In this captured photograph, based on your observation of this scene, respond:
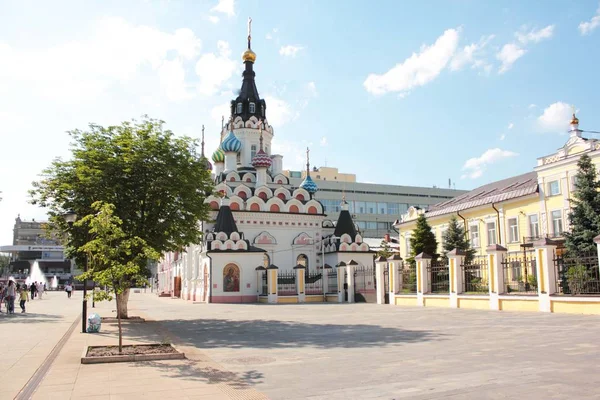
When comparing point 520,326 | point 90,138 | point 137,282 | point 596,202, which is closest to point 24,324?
point 90,138

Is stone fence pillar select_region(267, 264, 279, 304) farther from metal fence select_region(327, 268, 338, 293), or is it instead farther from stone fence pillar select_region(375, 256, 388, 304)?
stone fence pillar select_region(375, 256, 388, 304)

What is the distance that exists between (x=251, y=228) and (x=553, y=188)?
22.6 metres

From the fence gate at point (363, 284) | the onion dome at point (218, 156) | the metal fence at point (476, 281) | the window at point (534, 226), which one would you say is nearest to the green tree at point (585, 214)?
the metal fence at point (476, 281)

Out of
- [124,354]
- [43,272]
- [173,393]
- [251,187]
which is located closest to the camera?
[173,393]

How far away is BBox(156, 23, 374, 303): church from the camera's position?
119ft

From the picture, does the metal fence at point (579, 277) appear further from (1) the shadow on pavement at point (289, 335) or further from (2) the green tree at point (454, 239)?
(2) the green tree at point (454, 239)

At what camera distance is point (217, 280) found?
35.8 m

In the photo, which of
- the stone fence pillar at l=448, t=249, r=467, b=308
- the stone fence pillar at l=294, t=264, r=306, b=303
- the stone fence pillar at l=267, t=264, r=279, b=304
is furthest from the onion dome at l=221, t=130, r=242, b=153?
the stone fence pillar at l=448, t=249, r=467, b=308

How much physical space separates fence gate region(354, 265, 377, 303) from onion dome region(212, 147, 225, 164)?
69.7 feet

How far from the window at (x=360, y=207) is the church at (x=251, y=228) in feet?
102

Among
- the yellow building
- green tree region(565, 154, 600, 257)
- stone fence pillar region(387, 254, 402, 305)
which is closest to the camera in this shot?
green tree region(565, 154, 600, 257)

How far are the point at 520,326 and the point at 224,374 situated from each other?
9.42m

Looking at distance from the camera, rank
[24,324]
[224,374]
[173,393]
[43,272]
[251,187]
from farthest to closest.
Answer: [43,272] → [251,187] → [24,324] → [224,374] → [173,393]

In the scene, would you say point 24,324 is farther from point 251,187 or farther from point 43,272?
point 43,272
